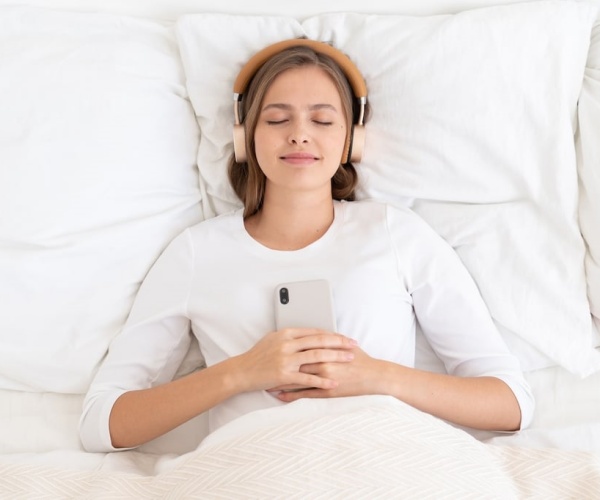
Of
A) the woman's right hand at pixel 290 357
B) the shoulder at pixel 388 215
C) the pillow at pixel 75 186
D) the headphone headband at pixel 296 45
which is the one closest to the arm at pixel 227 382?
the woman's right hand at pixel 290 357

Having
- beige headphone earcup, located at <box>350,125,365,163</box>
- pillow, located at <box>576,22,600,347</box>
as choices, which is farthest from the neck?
pillow, located at <box>576,22,600,347</box>

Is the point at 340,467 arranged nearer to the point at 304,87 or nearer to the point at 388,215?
the point at 388,215

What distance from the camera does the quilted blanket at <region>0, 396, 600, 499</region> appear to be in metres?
1.04

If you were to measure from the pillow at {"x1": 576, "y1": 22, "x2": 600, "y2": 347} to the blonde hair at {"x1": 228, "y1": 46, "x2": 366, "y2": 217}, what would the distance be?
1.52 ft

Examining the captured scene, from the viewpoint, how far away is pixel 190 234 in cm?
146

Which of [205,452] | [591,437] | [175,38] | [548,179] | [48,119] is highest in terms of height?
[175,38]

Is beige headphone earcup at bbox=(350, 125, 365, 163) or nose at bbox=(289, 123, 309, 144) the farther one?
beige headphone earcup at bbox=(350, 125, 365, 163)

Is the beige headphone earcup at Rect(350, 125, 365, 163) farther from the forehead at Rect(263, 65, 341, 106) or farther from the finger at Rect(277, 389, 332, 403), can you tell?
the finger at Rect(277, 389, 332, 403)

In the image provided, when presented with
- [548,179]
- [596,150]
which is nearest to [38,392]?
[548,179]

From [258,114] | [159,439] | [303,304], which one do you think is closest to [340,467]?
[303,304]

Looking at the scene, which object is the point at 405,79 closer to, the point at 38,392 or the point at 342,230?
the point at 342,230

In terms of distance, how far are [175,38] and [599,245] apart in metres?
1.00

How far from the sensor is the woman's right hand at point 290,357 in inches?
48.3

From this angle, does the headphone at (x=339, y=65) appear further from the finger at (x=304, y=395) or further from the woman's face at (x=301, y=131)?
the finger at (x=304, y=395)
